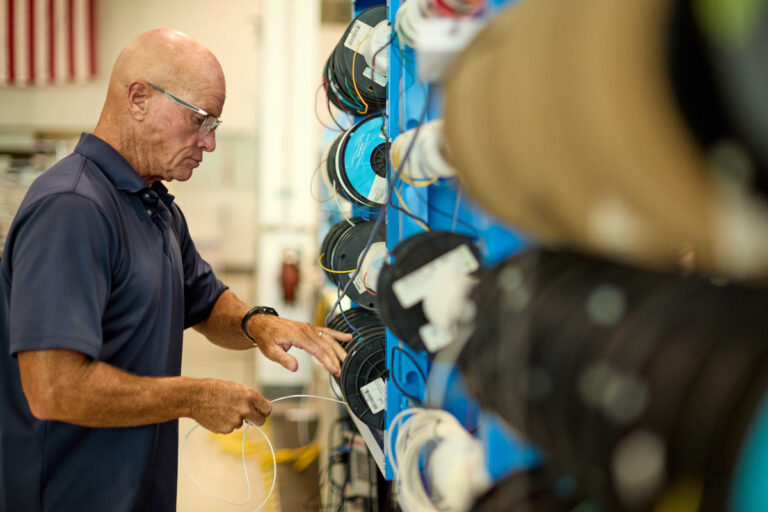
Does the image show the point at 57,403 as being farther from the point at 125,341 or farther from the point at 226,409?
the point at 226,409

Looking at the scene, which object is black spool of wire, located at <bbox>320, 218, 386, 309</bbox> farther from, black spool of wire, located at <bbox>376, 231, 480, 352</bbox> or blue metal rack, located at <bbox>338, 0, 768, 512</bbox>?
black spool of wire, located at <bbox>376, 231, 480, 352</bbox>

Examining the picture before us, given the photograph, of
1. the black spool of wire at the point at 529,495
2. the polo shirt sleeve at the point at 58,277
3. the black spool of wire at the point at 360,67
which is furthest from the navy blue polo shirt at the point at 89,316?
the black spool of wire at the point at 529,495

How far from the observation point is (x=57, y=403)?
1.38 metres

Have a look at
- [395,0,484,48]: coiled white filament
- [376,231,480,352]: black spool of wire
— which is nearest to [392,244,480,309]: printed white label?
[376,231,480,352]: black spool of wire

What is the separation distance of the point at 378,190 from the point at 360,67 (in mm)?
401

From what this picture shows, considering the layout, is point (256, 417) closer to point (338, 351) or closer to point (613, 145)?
point (338, 351)

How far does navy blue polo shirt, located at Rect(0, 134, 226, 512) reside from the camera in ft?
4.53

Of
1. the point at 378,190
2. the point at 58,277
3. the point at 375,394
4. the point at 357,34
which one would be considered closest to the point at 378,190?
the point at 378,190

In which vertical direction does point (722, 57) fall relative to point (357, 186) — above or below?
above

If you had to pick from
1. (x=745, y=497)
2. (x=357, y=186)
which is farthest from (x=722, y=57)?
(x=357, y=186)

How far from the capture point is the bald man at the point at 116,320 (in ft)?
4.54

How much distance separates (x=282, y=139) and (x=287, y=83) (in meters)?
0.52

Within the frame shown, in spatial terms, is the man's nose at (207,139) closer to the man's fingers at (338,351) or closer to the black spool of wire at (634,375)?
the man's fingers at (338,351)

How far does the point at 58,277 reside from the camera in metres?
1.38
